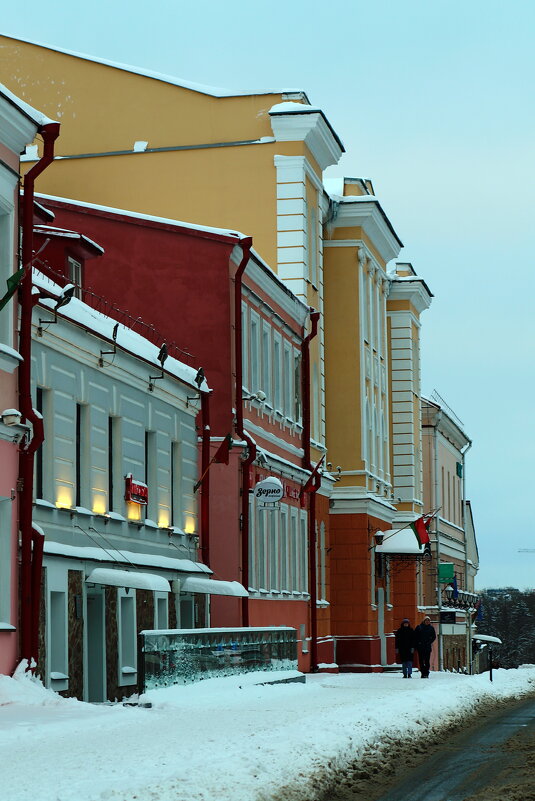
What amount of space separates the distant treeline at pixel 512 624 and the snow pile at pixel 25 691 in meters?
143

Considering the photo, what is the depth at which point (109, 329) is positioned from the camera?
89.6 feet

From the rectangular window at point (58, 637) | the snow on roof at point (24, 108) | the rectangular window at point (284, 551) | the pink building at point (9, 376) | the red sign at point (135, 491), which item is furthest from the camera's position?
the rectangular window at point (284, 551)

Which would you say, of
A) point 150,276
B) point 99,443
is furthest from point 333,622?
point 99,443

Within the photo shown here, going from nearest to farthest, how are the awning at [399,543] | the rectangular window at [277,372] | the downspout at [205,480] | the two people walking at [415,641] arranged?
the downspout at [205,480]
the two people walking at [415,641]
the rectangular window at [277,372]
the awning at [399,543]

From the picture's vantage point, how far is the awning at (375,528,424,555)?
52.7 m

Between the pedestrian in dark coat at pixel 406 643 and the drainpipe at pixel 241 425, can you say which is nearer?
the drainpipe at pixel 241 425

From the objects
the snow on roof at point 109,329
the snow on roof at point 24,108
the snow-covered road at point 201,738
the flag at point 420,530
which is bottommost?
the snow-covered road at point 201,738

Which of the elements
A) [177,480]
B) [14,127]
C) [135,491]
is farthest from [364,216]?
[14,127]

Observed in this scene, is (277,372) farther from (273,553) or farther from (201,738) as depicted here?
(201,738)

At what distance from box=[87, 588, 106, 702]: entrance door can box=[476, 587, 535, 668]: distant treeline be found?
139347 mm

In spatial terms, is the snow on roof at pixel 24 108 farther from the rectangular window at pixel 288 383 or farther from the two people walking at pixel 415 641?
the rectangular window at pixel 288 383

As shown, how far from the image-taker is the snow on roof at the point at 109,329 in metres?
25.0

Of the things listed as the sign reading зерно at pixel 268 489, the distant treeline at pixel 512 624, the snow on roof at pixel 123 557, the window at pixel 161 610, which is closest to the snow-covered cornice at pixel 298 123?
the sign reading зерно at pixel 268 489

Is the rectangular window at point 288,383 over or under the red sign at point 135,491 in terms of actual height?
over
